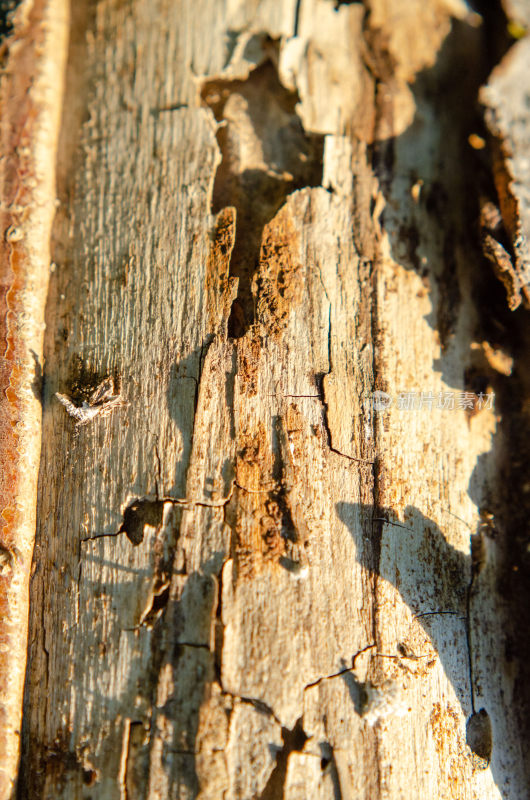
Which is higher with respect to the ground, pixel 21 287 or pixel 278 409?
pixel 21 287

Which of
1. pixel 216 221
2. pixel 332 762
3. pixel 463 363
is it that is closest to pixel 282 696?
pixel 332 762

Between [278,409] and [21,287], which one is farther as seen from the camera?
[21,287]

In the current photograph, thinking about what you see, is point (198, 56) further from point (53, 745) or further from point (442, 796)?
point (442, 796)

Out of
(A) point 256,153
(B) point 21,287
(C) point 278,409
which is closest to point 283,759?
(C) point 278,409

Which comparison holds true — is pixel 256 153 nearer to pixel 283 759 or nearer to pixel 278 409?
pixel 278 409

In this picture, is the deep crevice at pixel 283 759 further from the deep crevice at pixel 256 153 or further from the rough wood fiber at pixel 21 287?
the deep crevice at pixel 256 153

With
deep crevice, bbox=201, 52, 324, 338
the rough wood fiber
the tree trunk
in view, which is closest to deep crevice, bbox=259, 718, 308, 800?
the tree trunk
